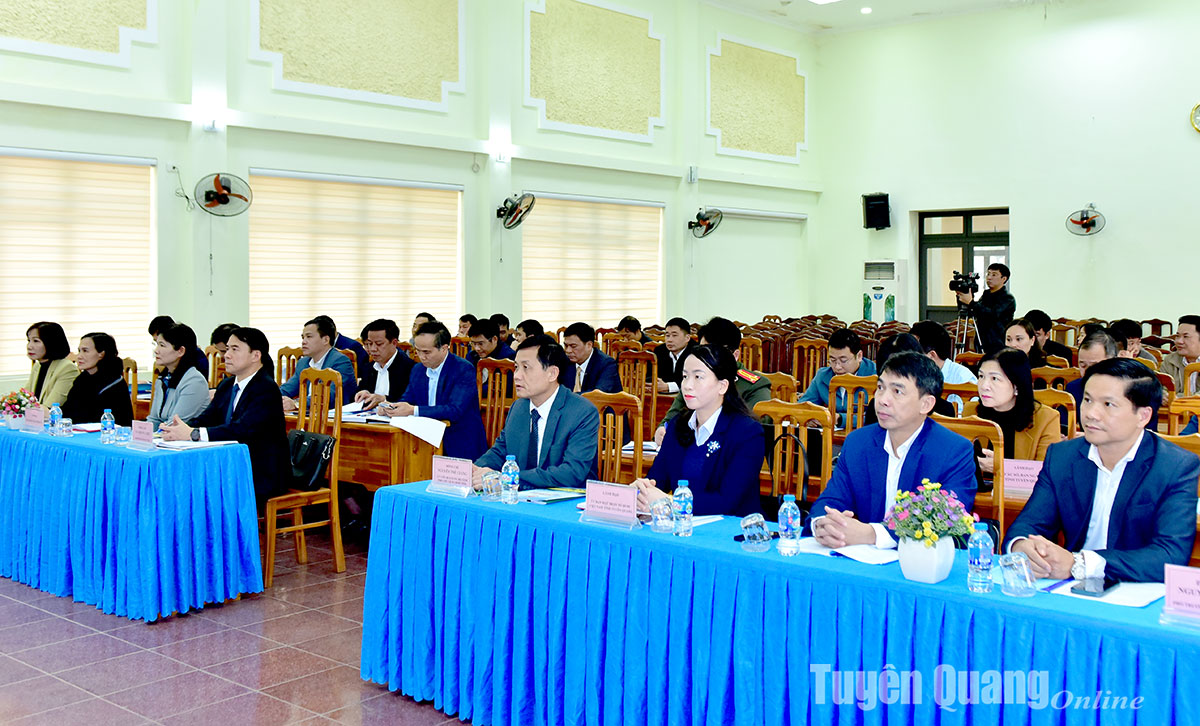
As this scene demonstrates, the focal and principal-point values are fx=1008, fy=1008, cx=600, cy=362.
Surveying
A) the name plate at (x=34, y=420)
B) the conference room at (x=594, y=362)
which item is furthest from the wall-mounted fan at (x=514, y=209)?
the name plate at (x=34, y=420)

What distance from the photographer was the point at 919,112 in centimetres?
1334

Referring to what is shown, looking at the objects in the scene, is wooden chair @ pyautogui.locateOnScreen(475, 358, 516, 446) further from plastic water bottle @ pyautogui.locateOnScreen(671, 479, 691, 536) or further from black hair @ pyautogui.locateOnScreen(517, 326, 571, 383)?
plastic water bottle @ pyautogui.locateOnScreen(671, 479, 691, 536)

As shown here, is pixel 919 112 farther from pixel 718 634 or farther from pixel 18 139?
pixel 718 634

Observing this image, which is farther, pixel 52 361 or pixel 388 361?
pixel 388 361

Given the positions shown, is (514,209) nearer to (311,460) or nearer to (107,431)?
(311,460)

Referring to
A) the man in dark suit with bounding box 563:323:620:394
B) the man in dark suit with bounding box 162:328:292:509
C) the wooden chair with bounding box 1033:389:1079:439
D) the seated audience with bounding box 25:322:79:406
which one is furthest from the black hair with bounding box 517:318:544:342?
the wooden chair with bounding box 1033:389:1079:439

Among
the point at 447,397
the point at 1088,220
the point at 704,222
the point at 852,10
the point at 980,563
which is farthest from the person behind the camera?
the point at 852,10

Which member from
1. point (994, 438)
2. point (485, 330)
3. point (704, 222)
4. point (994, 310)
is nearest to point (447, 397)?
point (485, 330)

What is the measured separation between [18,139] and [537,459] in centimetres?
566

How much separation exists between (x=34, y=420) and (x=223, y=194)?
371 cm

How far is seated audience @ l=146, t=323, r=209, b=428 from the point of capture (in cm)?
488

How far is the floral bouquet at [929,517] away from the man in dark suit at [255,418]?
3053 millimetres

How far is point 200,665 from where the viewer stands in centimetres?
351

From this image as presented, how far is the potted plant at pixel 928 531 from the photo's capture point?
2066mm
